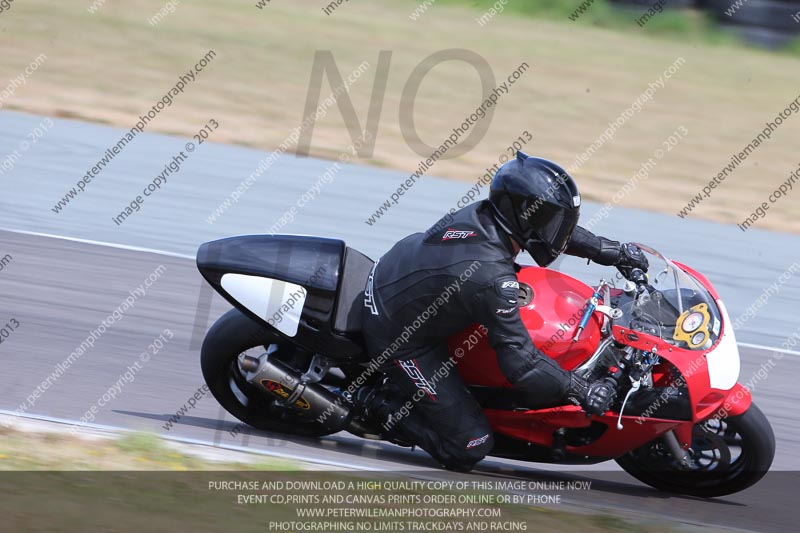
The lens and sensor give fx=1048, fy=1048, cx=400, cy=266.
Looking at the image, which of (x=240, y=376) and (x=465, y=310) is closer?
(x=465, y=310)

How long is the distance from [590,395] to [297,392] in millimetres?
1419

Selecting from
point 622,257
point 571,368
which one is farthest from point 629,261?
point 571,368

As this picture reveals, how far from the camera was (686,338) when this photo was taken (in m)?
4.70

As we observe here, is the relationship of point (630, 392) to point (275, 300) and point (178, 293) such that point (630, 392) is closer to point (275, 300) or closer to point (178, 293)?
point (275, 300)

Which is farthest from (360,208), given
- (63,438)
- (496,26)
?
(496,26)

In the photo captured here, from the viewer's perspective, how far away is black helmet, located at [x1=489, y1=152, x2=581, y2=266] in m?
4.51

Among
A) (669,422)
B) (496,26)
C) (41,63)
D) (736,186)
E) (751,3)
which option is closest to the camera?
Answer: (669,422)

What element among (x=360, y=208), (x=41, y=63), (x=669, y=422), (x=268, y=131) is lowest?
(x=41, y=63)

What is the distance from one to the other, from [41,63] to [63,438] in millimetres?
10735

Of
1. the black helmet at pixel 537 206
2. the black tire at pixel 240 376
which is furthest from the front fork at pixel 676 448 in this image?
the black tire at pixel 240 376

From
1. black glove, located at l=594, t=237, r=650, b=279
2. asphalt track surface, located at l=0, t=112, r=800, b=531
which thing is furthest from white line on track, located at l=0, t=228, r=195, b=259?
black glove, located at l=594, t=237, r=650, b=279

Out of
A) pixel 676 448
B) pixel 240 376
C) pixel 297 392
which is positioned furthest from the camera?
pixel 240 376

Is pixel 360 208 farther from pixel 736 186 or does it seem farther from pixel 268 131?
pixel 736 186

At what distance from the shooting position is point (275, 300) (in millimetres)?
4938
